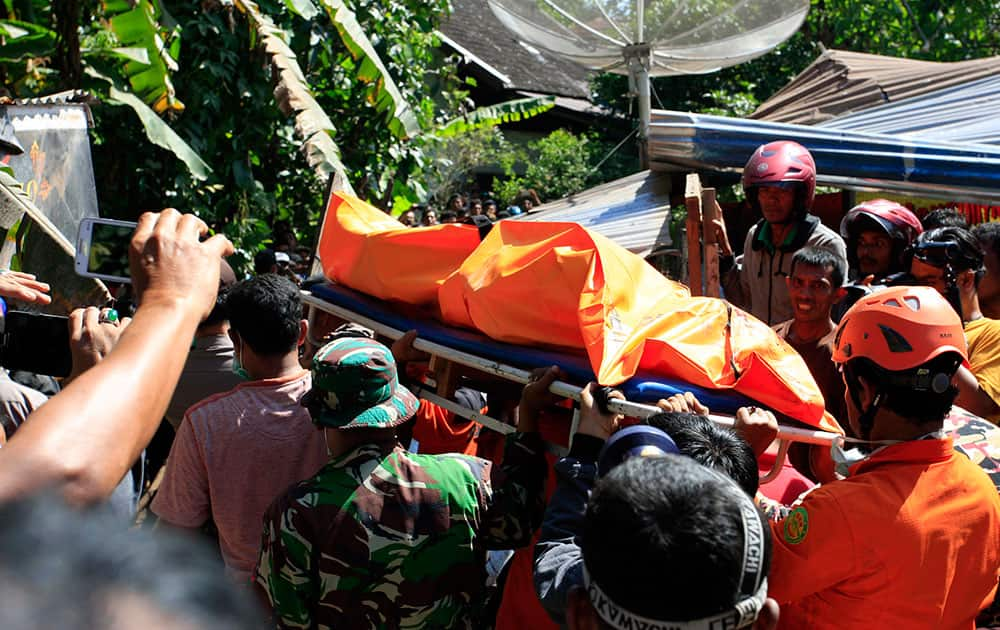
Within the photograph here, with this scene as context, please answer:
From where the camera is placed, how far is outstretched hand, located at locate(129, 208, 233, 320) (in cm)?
128

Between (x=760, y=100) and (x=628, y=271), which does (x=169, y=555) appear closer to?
(x=628, y=271)

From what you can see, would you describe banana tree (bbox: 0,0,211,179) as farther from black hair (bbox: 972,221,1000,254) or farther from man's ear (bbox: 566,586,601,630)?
man's ear (bbox: 566,586,601,630)

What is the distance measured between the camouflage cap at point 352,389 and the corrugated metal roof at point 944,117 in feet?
16.1

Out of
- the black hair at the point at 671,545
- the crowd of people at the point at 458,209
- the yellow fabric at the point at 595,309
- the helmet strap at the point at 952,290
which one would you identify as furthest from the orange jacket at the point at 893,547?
the crowd of people at the point at 458,209

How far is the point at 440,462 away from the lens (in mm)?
2342

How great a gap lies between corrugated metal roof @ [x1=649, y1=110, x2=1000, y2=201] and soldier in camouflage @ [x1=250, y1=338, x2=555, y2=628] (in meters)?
3.47

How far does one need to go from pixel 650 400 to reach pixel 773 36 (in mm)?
6922

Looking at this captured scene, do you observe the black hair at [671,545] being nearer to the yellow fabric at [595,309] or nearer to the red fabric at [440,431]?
the yellow fabric at [595,309]

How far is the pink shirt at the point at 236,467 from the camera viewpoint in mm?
2707

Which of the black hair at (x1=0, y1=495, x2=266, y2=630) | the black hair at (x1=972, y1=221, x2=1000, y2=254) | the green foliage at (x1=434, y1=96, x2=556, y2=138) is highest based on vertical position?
the black hair at (x1=0, y1=495, x2=266, y2=630)

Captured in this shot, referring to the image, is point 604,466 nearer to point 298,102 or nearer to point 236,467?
point 236,467

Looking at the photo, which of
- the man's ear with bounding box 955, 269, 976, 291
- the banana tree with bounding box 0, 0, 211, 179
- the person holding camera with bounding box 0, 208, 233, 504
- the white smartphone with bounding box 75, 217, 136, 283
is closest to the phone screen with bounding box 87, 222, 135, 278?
the white smartphone with bounding box 75, 217, 136, 283

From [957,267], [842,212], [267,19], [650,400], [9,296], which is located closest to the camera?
[650,400]

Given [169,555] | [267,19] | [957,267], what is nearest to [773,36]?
[267,19]
